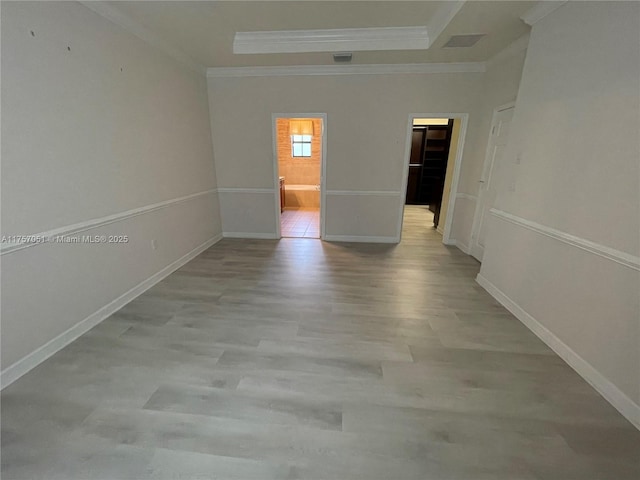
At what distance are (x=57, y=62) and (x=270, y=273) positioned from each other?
251 cm

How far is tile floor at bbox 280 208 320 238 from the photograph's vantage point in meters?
5.05

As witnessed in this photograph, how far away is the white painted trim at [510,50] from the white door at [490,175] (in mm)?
574

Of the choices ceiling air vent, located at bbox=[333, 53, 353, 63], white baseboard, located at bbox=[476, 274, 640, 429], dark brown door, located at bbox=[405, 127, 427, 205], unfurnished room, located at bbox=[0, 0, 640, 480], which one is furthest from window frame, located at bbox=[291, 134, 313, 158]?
white baseboard, located at bbox=[476, 274, 640, 429]

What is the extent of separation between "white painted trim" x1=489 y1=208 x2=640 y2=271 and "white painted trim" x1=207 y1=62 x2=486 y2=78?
237cm

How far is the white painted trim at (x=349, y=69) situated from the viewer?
373 cm

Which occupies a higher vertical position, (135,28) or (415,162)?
(135,28)

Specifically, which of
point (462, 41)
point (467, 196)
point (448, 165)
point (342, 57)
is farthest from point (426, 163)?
point (342, 57)

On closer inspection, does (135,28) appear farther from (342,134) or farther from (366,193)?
(366,193)

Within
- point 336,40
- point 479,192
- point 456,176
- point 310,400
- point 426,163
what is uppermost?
point 336,40

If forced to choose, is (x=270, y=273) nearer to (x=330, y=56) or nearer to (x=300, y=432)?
(x=300, y=432)

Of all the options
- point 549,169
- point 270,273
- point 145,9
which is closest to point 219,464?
point 270,273

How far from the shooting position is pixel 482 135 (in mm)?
3867

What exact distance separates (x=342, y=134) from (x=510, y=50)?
86.3 inches

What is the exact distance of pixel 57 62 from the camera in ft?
6.24
